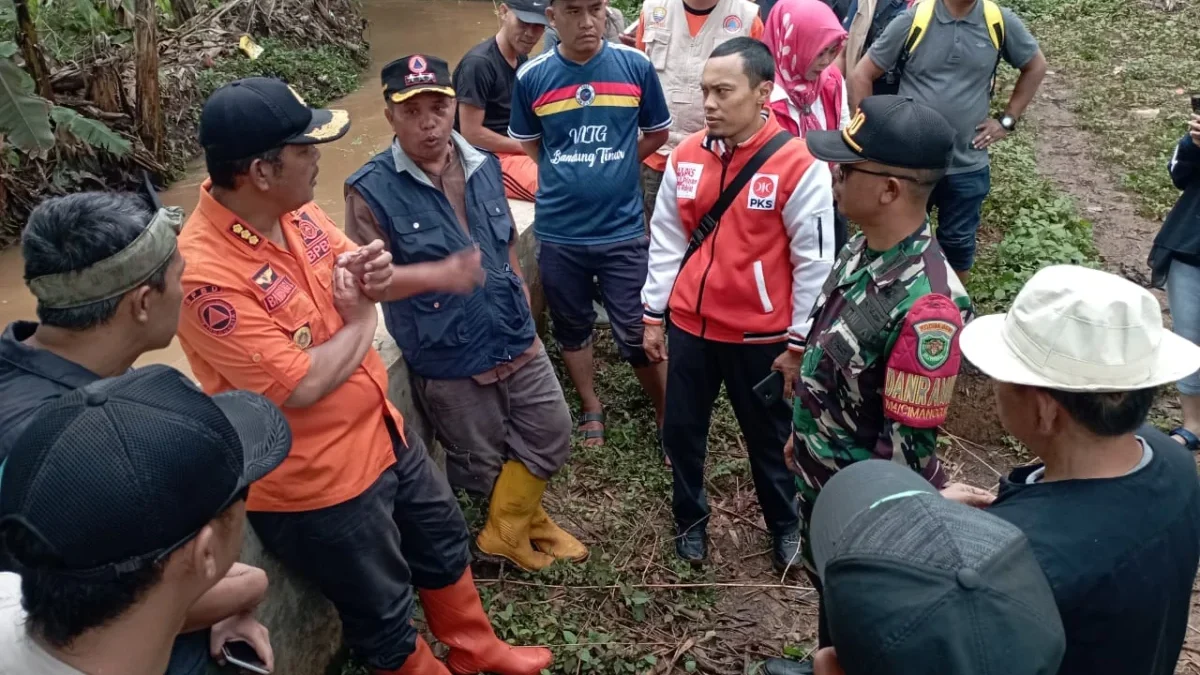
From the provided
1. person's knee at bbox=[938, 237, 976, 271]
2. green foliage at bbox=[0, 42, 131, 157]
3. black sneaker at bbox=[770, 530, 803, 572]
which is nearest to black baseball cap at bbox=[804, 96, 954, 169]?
black sneaker at bbox=[770, 530, 803, 572]

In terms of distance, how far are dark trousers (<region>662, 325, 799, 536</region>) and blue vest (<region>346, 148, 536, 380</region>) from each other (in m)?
0.64

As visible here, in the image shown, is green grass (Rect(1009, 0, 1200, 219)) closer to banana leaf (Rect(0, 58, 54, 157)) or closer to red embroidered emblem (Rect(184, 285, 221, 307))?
red embroidered emblem (Rect(184, 285, 221, 307))

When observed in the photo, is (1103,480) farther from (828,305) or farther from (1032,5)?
(1032,5)

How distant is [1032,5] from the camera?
13.3 metres

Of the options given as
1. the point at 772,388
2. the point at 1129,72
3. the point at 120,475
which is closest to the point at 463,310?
the point at 772,388

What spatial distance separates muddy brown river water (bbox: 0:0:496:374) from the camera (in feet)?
21.4

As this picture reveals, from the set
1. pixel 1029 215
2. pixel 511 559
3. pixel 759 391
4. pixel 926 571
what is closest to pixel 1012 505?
pixel 926 571

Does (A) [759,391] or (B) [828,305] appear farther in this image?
(A) [759,391]

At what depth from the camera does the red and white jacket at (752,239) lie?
3176 millimetres

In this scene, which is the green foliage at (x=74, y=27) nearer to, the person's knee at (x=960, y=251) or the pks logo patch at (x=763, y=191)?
the pks logo patch at (x=763, y=191)

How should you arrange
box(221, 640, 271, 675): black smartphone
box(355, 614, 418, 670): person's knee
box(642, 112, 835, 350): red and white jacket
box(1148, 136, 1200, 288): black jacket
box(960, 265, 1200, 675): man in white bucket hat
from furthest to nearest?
box(1148, 136, 1200, 288): black jacket < box(642, 112, 835, 350): red and white jacket < box(355, 614, 418, 670): person's knee < box(221, 640, 271, 675): black smartphone < box(960, 265, 1200, 675): man in white bucket hat

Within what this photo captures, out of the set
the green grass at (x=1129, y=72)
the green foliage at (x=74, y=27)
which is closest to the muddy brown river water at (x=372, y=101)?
the green foliage at (x=74, y=27)

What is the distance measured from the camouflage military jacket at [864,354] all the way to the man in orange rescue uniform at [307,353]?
1230mm

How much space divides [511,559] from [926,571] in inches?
106
